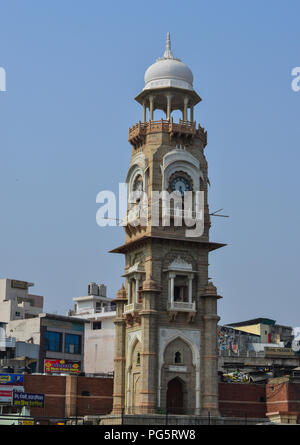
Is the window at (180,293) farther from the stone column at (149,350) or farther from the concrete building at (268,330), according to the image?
the concrete building at (268,330)

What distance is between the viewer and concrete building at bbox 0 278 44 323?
115938mm

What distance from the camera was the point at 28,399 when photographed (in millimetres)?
71562

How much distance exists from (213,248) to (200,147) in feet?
33.3

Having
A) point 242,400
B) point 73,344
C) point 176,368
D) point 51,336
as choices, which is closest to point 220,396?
point 242,400

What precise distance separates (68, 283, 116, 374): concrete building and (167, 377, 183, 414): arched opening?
3546cm

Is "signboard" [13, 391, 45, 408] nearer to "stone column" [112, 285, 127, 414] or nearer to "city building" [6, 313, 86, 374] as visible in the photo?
"stone column" [112, 285, 127, 414]

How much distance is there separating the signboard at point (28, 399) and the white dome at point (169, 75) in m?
30.9

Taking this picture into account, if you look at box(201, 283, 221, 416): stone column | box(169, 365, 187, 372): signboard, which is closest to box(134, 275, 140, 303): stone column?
box(201, 283, 221, 416): stone column

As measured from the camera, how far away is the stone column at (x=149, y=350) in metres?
70.2

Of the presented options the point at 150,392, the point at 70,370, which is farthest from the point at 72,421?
the point at 70,370

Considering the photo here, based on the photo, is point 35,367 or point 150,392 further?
point 35,367

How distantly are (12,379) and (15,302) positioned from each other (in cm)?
4413
